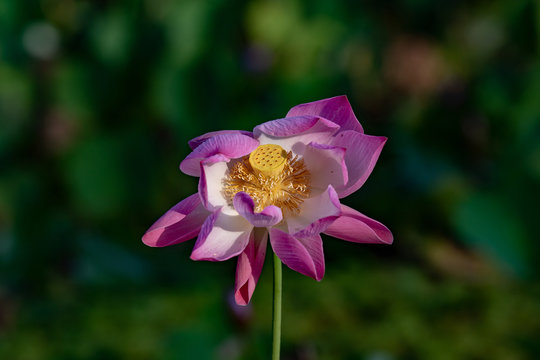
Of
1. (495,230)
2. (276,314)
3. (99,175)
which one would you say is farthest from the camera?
(99,175)

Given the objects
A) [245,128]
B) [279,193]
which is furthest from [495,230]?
[279,193]

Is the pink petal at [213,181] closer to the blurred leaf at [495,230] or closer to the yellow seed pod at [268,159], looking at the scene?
the yellow seed pod at [268,159]

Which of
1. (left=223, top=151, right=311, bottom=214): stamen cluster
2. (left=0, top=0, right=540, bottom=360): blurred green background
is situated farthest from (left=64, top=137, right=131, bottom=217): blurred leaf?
(left=223, top=151, right=311, bottom=214): stamen cluster

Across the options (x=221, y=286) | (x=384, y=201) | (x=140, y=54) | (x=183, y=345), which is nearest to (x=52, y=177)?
(x=140, y=54)

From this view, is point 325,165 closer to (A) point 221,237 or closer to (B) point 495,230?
(A) point 221,237

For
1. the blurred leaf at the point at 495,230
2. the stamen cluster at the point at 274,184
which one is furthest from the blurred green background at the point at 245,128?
the stamen cluster at the point at 274,184

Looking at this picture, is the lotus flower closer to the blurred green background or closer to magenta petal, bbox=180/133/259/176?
magenta petal, bbox=180/133/259/176

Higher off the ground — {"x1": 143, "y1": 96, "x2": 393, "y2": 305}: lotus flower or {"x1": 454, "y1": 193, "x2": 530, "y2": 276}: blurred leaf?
{"x1": 143, "y1": 96, "x2": 393, "y2": 305}: lotus flower

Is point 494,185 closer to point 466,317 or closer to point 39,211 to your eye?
point 466,317
